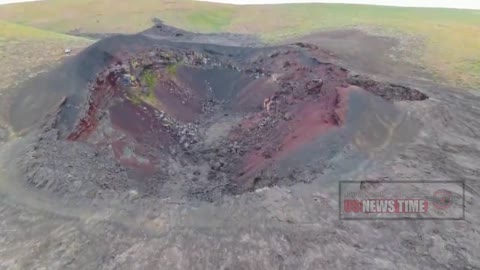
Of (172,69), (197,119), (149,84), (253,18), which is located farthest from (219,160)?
(253,18)

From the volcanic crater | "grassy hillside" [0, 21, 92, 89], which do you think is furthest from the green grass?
"grassy hillside" [0, 21, 92, 89]

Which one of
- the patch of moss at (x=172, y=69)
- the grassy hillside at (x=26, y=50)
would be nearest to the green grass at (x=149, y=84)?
the patch of moss at (x=172, y=69)

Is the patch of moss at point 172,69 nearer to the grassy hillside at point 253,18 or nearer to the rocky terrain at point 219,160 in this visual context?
the rocky terrain at point 219,160

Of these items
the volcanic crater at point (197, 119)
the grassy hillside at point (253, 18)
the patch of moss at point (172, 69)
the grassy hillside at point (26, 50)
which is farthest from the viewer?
the grassy hillside at point (253, 18)

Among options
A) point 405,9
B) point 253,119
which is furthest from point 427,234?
point 405,9

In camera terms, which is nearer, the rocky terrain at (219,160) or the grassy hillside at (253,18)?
the rocky terrain at (219,160)

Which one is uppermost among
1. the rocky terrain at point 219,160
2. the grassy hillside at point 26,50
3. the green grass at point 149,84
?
the grassy hillside at point 26,50

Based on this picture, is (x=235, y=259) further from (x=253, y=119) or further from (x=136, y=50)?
(x=136, y=50)

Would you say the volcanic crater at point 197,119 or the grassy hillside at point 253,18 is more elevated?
the grassy hillside at point 253,18
